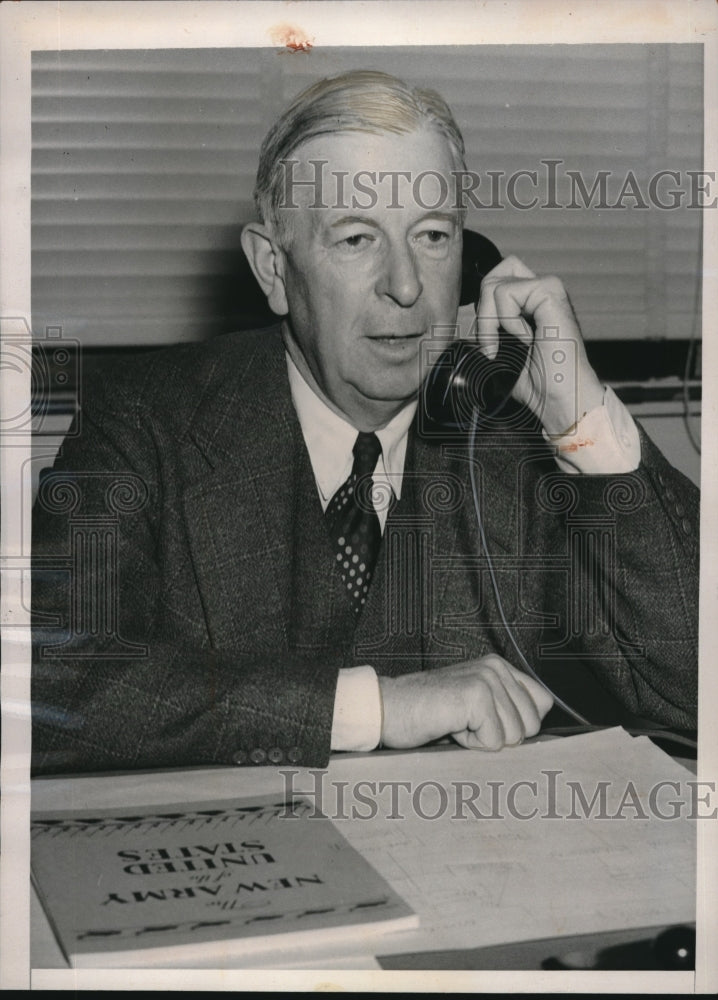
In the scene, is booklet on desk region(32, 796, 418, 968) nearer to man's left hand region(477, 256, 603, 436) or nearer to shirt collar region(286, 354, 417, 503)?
shirt collar region(286, 354, 417, 503)

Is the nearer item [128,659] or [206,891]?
[206,891]

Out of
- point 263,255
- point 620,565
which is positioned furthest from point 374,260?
point 620,565

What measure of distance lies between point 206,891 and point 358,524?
0.47 metres

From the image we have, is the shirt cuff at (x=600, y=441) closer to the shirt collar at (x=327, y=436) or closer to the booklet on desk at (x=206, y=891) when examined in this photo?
the shirt collar at (x=327, y=436)

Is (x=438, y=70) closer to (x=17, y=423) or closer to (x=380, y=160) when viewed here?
(x=380, y=160)

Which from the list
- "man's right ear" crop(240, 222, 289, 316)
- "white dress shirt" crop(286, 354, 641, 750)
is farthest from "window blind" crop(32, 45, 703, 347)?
"white dress shirt" crop(286, 354, 641, 750)

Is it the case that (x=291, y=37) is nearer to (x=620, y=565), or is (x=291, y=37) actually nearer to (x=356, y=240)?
(x=356, y=240)

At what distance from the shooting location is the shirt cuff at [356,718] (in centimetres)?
139

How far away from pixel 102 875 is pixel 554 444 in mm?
731

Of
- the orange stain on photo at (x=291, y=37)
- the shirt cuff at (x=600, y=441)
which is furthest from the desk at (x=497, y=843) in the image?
the orange stain on photo at (x=291, y=37)

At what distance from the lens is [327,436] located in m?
1.46

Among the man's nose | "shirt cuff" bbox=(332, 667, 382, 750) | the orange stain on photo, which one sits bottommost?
"shirt cuff" bbox=(332, 667, 382, 750)

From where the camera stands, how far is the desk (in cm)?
126

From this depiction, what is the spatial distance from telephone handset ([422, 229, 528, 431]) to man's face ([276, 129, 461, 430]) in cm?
2
